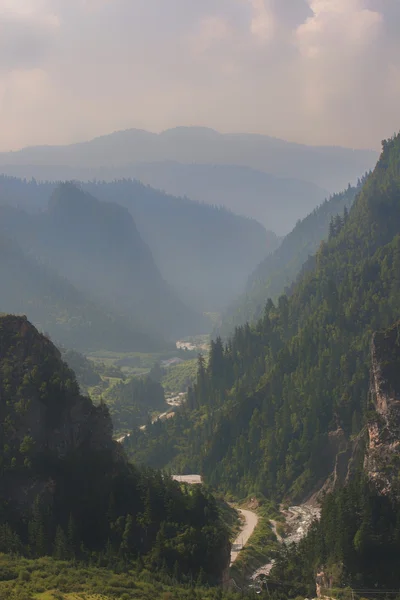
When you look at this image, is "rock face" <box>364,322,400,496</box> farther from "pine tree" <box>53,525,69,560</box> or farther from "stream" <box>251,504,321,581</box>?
"pine tree" <box>53,525,69,560</box>

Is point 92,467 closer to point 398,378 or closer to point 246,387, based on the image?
point 398,378

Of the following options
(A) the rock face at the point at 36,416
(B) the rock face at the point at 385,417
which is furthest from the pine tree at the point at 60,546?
(B) the rock face at the point at 385,417

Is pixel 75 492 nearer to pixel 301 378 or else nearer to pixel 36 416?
pixel 36 416

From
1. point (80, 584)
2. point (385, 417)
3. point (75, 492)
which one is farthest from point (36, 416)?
point (385, 417)

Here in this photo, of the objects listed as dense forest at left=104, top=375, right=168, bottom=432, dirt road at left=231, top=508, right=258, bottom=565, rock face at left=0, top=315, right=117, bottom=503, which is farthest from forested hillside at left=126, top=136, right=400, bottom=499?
rock face at left=0, top=315, right=117, bottom=503

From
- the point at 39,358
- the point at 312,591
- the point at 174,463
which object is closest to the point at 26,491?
the point at 39,358

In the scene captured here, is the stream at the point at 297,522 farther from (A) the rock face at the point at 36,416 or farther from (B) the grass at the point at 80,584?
(A) the rock face at the point at 36,416
